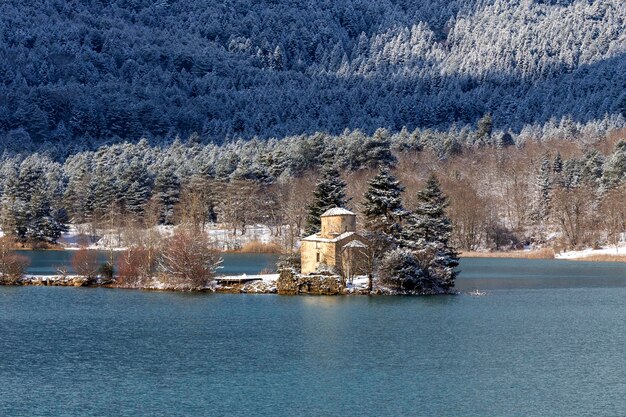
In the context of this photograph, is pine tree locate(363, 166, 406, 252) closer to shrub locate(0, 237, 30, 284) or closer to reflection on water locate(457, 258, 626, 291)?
reflection on water locate(457, 258, 626, 291)

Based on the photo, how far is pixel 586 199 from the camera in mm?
131375

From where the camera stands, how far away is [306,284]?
7588cm

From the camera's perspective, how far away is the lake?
132ft

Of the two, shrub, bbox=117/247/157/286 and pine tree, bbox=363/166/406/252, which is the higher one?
pine tree, bbox=363/166/406/252

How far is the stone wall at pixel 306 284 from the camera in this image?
74688 mm

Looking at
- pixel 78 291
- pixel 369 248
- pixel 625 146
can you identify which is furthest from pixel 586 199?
pixel 78 291

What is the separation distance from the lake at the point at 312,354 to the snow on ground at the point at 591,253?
38766mm

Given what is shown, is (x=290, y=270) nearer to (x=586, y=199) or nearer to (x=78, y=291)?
(x=78, y=291)

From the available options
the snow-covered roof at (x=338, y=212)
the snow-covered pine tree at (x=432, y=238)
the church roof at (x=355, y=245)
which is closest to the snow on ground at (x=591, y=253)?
the snow-covered pine tree at (x=432, y=238)

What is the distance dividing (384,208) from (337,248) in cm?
638

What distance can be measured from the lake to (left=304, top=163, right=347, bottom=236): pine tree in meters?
14.9

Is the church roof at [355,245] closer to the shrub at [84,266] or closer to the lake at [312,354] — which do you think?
the lake at [312,354]

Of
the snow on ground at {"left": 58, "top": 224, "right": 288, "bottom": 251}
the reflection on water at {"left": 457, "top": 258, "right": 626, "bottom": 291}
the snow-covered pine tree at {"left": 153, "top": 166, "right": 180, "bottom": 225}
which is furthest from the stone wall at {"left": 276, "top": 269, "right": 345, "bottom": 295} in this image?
the snow-covered pine tree at {"left": 153, "top": 166, "right": 180, "bottom": 225}

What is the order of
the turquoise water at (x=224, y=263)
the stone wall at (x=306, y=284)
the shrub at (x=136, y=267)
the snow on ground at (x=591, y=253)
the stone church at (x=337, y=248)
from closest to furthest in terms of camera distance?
the stone wall at (x=306, y=284)
the stone church at (x=337, y=248)
the shrub at (x=136, y=267)
the turquoise water at (x=224, y=263)
the snow on ground at (x=591, y=253)
